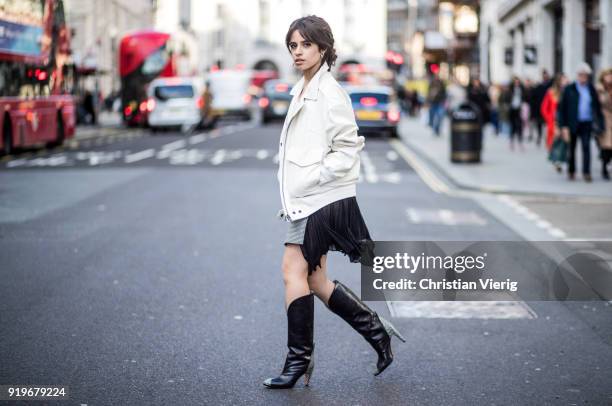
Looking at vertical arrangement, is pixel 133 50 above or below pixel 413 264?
above

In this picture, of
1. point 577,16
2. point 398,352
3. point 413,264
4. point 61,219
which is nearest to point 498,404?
point 413,264

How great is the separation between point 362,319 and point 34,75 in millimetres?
21397

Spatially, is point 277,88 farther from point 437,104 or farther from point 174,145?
point 174,145

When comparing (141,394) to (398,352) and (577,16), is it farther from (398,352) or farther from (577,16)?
(577,16)

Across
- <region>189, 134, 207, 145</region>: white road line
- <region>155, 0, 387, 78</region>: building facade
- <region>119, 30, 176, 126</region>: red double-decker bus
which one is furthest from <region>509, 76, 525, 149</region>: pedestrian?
<region>155, 0, 387, 78</region>: building facade

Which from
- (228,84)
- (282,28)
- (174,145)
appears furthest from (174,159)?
(282,28)

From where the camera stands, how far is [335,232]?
16.5ft

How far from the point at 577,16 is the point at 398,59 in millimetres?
16205

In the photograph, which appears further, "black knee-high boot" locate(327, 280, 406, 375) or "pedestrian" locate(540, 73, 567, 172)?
"pedestrian" locate(540, 73, 567, 172)

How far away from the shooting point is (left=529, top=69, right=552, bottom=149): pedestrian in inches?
995

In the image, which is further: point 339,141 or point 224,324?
point 224,324

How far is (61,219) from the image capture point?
40.9ft

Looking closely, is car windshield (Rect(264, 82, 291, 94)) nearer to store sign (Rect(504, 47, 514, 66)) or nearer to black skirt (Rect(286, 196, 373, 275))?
store sign (Rect(504, 47, 514, 66))

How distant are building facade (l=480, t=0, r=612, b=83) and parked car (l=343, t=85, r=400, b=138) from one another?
3135 mm
